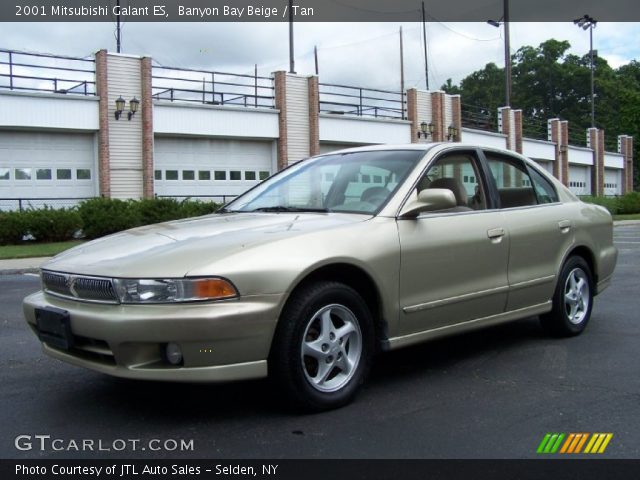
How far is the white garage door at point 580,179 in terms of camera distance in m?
51.8

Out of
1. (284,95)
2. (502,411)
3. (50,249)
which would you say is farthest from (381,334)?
(284,95)

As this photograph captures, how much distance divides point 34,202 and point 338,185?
23144 mm

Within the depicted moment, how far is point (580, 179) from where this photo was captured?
5312 cm

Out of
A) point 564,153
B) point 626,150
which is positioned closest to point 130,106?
point 564,153

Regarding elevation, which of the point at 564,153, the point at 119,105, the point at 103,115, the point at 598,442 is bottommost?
the point at 598,442

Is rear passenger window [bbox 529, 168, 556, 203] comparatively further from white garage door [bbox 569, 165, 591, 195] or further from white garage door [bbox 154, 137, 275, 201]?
white garage door [bbox 569, 165, 591, 195]

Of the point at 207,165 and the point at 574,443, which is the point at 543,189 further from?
the point at 207,165

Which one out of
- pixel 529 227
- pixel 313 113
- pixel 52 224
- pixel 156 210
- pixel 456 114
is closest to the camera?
pixel 529 227

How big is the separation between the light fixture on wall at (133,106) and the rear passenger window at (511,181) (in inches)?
909

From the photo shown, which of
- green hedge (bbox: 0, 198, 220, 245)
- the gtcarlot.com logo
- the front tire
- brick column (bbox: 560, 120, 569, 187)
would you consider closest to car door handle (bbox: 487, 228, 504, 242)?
the front tire

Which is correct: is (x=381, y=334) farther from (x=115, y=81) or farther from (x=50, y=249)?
(x=115, y=81)

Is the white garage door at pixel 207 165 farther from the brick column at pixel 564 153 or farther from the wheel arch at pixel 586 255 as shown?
the brick column at pixel 564 153
